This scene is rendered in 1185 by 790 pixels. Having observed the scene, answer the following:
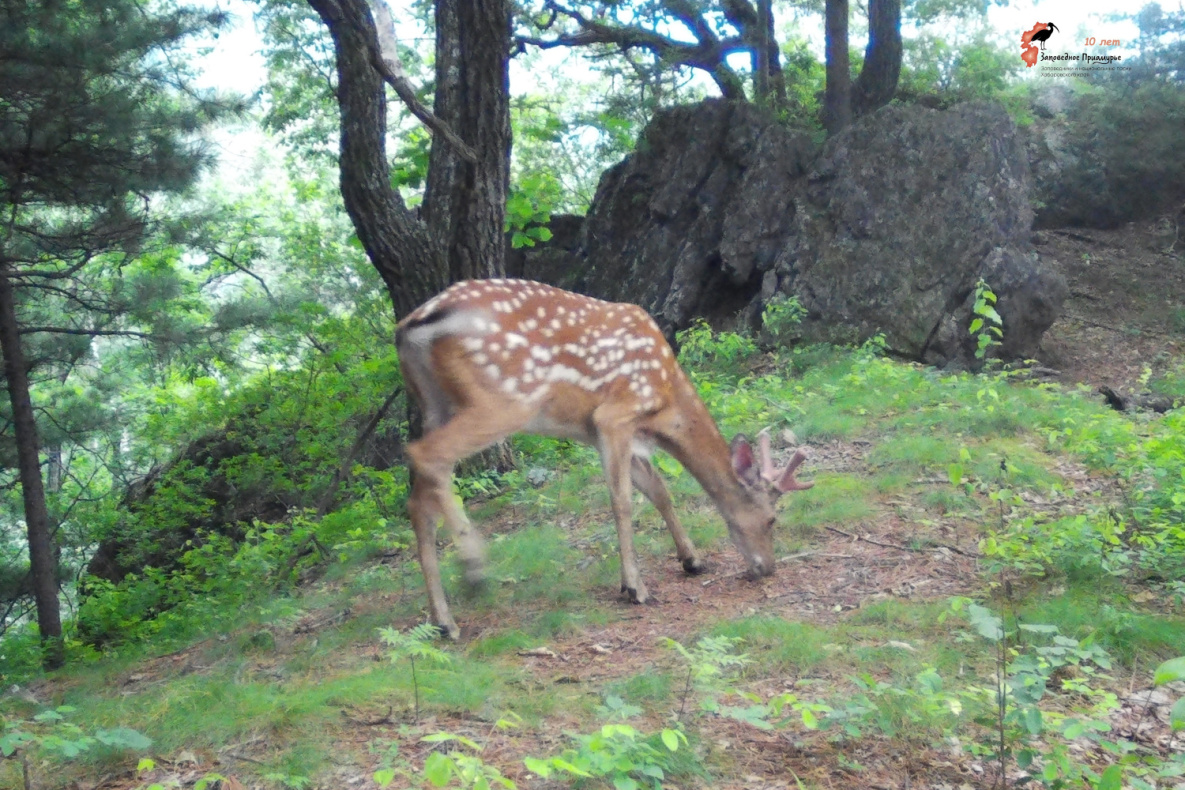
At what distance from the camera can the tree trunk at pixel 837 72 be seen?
15430 mm

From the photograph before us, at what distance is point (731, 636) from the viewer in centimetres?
521

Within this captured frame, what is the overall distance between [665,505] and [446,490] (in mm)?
1706

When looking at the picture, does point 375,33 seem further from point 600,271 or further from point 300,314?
point 600,271

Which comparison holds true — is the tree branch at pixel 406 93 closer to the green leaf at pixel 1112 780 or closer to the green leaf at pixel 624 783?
the green leaf at pixel 624 783

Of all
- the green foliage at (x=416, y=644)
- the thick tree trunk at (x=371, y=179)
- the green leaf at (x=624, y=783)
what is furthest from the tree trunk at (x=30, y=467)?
the green leaf at (x=624, y=783)

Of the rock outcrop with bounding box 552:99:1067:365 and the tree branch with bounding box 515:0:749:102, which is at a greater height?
the tree branch with bounding box 515:0:749:102

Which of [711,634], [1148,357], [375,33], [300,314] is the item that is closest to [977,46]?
[1148,357]

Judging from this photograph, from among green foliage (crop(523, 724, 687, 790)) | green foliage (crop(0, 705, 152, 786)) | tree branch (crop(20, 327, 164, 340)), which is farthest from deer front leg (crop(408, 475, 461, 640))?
tree branch (crop(20, 327, 164, 340))

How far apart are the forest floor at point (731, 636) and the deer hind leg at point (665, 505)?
0.17m

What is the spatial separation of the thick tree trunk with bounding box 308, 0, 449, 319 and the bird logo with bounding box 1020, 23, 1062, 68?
48.1 ft

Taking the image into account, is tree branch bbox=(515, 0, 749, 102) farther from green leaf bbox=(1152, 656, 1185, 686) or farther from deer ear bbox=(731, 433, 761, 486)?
green leaf bbox=(1152, 656, 1185, 686)

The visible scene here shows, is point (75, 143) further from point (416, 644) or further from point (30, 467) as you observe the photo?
point (416, 644)

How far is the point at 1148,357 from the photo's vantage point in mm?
13859

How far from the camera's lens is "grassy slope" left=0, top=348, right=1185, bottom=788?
3906 millimetres
